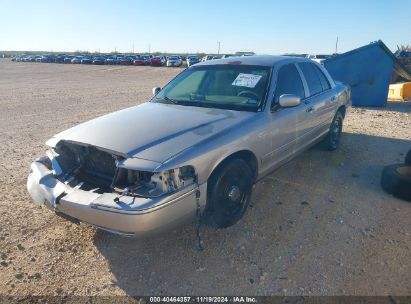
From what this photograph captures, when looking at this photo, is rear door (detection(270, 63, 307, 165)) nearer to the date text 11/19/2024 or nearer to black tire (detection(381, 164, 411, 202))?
black tire (detection(381, 164, 411, 202))

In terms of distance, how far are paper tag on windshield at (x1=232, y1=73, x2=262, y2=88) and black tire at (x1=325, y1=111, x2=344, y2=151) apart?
2182 mm

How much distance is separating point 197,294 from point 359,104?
9580 millimetres

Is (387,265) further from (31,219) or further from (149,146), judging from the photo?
(31,219)

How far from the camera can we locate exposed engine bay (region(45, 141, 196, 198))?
2662 mm

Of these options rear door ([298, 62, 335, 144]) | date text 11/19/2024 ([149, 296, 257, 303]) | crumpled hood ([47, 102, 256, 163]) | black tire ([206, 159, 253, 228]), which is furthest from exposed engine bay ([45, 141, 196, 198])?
rear door ([298, 62, 335, 144])

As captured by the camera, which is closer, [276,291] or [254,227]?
[276,291]

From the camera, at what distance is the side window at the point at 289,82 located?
156 inches

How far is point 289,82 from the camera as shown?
13.8 ft

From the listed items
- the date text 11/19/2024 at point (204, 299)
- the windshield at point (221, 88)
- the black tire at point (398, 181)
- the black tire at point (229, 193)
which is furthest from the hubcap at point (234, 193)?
the black tire at point (398, 181)

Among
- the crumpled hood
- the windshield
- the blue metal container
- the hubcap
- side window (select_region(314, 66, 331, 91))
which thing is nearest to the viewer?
the crumpled hood

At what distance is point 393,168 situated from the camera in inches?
169

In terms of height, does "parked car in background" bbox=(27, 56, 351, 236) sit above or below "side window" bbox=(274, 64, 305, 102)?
below

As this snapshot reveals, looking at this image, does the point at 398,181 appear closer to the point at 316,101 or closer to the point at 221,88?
the point at 316,101

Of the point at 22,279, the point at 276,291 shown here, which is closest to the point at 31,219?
the point at 22,279
